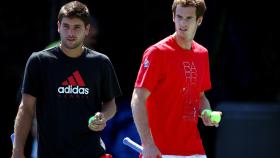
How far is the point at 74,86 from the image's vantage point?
4.78m

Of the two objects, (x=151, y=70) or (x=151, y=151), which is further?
(x=151, y=70)

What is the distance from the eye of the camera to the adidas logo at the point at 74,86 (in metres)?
4.77

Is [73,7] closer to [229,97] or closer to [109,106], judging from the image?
[109,106]

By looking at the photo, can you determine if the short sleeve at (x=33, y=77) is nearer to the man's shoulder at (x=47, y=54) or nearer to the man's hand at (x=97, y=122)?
the man's shoulder at (x=47, y=54)

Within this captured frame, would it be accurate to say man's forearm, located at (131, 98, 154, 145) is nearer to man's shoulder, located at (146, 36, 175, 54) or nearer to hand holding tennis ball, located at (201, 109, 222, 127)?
man's shoulder, located at (146, 36, 175, 54)

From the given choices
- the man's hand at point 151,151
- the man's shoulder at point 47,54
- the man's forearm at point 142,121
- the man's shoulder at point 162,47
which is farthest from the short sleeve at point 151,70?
the man's shoulder at point 47,54

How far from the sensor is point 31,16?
8789 millimetres

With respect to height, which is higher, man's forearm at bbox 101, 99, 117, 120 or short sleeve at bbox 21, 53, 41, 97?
short sleeve at bbox 21, 53, 41, 97

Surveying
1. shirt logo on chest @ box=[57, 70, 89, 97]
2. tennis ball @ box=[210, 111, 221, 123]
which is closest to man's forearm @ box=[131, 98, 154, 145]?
shirt logo on chest @ box=[57, 70, 89, 97]

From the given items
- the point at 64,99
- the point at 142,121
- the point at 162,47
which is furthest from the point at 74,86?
the point at 162,47

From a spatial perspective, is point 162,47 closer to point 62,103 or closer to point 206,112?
point 206,112

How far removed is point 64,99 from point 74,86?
10 centimetres

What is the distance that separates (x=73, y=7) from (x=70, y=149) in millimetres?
917

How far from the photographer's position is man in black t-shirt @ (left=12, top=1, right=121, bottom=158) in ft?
15.6
